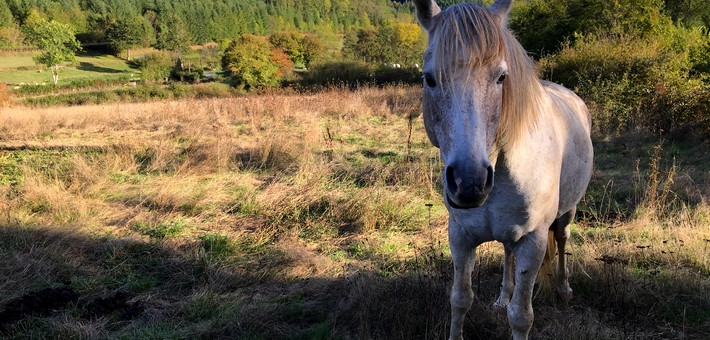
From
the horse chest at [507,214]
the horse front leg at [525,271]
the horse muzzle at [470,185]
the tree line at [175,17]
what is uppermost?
the tree line at [175,17]

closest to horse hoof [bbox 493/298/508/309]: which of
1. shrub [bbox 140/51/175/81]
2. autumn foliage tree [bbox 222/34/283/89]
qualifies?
autumn foliage tree [bbox 222/34/283/89]

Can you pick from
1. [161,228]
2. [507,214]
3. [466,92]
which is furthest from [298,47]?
[466,92]

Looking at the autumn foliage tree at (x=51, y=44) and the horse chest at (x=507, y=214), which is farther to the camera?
the autumn foliage tree at (x=51, y=44)

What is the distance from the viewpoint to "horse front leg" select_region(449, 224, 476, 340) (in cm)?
214

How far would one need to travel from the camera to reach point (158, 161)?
7465 mm

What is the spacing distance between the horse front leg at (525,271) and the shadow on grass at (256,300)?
0.58 m

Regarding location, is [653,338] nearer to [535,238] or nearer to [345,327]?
[535,238]

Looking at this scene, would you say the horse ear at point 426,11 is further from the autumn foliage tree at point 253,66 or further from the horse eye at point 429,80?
the autumn foliage tree at point 253,66

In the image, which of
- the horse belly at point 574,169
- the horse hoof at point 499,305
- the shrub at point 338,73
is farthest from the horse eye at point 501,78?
the shrub at point 338,73

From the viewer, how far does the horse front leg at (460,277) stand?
84.3 inches

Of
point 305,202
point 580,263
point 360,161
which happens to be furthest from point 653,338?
point 360,161

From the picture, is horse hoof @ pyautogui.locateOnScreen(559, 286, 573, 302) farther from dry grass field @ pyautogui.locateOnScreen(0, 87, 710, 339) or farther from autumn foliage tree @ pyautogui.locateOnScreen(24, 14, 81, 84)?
autumn foliage tree @ pyautogui.locateOnScreen(24, 14, 81, 84)

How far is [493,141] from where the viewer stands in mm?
1574

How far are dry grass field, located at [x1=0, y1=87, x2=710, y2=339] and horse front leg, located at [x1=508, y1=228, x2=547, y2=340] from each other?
585 mm
